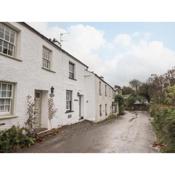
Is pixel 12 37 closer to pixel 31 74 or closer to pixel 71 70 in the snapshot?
pixel 31 74

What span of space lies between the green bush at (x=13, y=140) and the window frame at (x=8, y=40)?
3.35 metres

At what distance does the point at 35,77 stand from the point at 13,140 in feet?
13.1

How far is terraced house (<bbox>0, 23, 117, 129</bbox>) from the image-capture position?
29.5 feet

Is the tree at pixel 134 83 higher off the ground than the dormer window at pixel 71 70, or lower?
higher

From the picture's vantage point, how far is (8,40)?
30.3 ft

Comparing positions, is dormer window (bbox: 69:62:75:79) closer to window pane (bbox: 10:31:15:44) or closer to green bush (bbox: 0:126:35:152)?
window pane (bbox: 10:31:15:44)

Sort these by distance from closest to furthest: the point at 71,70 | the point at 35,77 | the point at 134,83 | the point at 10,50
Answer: the point at 10,50
the point at 35,77
the point at 71,70
the point at 134,83

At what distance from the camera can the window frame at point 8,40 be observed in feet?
29.0

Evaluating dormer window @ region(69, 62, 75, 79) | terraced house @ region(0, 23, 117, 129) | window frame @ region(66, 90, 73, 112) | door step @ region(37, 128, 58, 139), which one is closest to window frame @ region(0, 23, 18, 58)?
terraced house @ region(0, 23, 117, 129)

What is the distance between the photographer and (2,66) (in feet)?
28.1

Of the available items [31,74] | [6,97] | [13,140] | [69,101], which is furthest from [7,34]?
[69,101]

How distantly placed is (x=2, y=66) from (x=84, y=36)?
5747 millimetres

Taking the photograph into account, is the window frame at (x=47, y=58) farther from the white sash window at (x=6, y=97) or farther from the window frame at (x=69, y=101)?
the window frame at (x=69, y=101)

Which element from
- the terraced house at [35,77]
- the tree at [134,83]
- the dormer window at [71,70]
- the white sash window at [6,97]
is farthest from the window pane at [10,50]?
the tree at [134,83]
